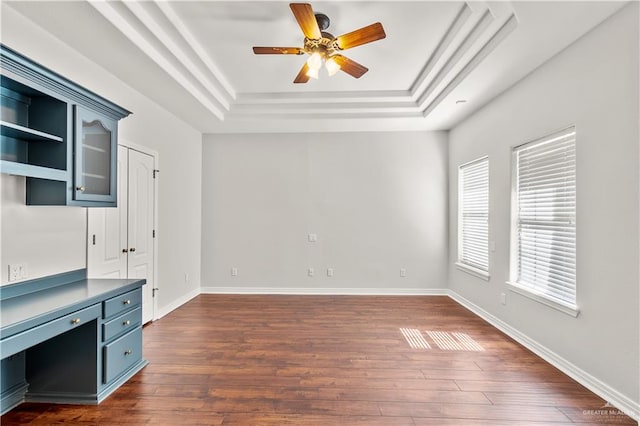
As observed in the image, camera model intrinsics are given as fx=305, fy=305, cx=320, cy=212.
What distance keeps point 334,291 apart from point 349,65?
141 inches

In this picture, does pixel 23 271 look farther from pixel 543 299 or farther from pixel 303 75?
pixel 543 299

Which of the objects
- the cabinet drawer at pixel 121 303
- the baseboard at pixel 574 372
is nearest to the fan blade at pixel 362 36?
the cabinet drawer at pixel 121 303

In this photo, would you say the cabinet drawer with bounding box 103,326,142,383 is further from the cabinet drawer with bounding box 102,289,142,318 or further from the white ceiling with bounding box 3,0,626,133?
the white ceiling with bounding box 3,0,626,133

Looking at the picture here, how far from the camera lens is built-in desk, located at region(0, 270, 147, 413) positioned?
1.99m

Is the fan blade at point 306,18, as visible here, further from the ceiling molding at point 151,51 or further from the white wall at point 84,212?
the white wall at point 84,212

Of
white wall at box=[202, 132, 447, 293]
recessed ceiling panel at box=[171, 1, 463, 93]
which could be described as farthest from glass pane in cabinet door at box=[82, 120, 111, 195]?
white wall at box=[202, 132, 447, 293]

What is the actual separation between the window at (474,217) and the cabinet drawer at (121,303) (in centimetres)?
389

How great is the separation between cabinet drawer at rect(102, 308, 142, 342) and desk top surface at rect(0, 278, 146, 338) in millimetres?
199

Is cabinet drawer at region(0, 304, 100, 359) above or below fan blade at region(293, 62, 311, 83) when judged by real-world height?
below

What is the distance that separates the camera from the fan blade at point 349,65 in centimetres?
271

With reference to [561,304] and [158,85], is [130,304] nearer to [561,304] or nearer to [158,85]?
[158,85]

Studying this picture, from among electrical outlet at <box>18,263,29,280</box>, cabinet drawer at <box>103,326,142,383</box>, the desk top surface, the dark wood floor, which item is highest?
electrical outlet at <box>18,263,29,280</box>

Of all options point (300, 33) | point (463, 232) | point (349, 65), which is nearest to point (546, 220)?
point (463, 232)

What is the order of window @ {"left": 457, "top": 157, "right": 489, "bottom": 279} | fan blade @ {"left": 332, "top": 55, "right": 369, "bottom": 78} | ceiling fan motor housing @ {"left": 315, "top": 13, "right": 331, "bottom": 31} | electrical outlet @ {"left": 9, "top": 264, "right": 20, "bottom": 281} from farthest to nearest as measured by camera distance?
window @ {"left": 457, "top": 157, "right": 489, "bottom": 279}
fan blade @ {"left": 332, "top": 55, "right": 369, "bottom": 78}
ceiling fan motor housing @ {"left": 315, "top": 13, "right": 331, "bottom": 31}
electrical outlet @ {"left": 9, "top": 264, "right": 20, "bottom": 281}
